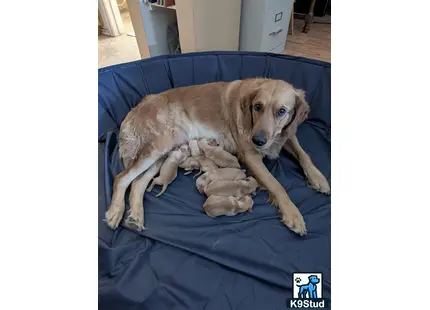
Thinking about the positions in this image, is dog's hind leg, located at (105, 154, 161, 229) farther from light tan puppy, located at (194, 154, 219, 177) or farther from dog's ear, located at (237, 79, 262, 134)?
dog's ear, located at (237, 79, 262, 134)

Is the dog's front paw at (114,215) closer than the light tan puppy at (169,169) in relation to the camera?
Yes

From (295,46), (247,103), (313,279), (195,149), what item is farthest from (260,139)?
(295,46)

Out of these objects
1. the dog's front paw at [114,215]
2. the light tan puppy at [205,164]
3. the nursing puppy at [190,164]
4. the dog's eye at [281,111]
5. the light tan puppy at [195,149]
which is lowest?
the dog's front paw at [114,215]

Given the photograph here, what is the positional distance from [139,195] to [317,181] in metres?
1.08

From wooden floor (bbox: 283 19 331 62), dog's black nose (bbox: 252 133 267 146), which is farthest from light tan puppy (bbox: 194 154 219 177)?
wooden floor (bbox: 283 19 331 62)

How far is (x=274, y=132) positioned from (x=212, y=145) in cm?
51

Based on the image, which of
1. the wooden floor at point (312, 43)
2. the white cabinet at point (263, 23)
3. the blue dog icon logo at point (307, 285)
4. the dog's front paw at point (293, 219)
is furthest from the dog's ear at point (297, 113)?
the wooden floor at point (312, 43)

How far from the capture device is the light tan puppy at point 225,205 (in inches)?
57.9

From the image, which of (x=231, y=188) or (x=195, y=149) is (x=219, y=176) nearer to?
(x=231, y=188)

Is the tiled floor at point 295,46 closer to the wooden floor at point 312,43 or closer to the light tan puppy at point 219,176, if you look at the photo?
the wooden floor at point 312,43

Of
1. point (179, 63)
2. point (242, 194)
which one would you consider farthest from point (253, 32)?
point (242, 194)

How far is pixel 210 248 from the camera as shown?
1.37 metres

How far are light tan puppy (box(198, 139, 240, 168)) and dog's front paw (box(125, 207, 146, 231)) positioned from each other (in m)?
0.56

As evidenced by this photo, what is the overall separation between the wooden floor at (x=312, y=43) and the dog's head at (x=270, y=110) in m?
2.02
